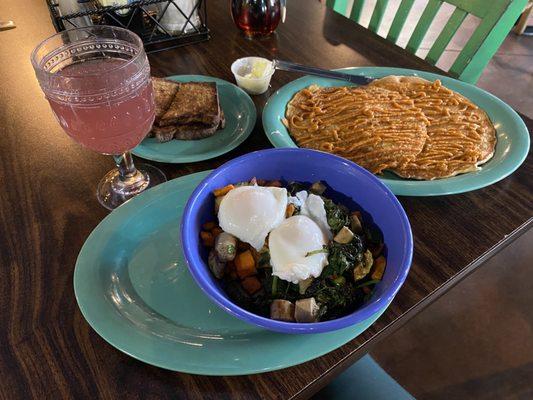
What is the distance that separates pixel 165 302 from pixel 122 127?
337 mm

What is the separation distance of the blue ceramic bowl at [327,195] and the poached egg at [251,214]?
0.05 metres

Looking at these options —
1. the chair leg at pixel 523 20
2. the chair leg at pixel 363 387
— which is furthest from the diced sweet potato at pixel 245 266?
the chair leg at pixel 523 20

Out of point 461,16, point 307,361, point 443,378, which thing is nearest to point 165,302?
point 307,361

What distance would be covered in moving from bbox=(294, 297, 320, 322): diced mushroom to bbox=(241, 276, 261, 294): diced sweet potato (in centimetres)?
8

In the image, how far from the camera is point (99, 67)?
82cm

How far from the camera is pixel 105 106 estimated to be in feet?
2.37

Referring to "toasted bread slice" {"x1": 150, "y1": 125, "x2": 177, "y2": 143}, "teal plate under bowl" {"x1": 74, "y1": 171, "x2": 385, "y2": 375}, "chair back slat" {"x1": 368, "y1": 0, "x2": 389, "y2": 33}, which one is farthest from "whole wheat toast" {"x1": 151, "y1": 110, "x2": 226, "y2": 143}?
"chair back slat" {"x1": 368, "y1": 0, "x2": 389, "y2": 33}

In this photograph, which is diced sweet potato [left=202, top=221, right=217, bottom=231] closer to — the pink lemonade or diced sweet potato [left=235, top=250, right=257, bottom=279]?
diced sweet potato [left=235, top=250, right=257, bottom=279]

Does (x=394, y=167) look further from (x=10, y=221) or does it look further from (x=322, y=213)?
(x=10, y=221)

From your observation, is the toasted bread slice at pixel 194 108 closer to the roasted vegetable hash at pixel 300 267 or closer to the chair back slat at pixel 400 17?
the roasted vegetable hash at pixel 300 267

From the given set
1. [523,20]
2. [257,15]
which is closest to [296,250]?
[257,15]

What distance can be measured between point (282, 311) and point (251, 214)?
165 millimetres

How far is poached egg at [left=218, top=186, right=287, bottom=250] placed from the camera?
671 mm

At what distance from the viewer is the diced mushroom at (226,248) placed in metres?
0.67
